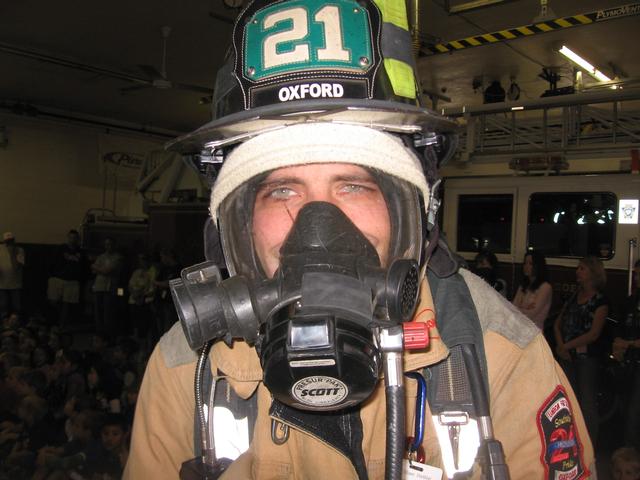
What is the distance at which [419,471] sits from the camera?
147 cm

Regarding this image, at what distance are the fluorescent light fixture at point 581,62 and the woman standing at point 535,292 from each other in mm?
4707

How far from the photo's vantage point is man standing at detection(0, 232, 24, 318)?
1088 cm

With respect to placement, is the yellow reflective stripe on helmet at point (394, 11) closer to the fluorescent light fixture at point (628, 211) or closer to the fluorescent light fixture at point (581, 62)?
the fluorescent light fixture at point (628, 211)

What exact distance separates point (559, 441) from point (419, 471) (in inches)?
15.0

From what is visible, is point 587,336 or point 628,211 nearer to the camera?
point 587,336

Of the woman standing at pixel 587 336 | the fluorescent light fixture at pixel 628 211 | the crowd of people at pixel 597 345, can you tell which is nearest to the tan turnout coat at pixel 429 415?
the crowd of people at pixel 597 345

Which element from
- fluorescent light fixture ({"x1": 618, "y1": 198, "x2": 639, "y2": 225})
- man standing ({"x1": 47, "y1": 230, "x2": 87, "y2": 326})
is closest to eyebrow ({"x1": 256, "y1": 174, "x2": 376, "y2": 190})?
fluorescent light fixture ({"x1": 618, "y1": 198, "x2": 639, "y2": 225})

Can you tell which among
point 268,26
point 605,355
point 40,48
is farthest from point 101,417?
point 40,48

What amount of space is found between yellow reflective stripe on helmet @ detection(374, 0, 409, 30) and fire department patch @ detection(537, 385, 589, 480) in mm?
1158

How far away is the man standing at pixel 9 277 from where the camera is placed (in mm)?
10875

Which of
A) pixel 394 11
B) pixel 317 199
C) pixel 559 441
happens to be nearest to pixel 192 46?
pixel 394 11

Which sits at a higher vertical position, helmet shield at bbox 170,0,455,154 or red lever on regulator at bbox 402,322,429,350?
helmet shield at bbox 170,0,455,154

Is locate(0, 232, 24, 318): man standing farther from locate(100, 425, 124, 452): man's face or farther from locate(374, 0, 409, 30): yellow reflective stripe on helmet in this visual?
locate(374, 0, 409, 30): yellow reflective stripe on helmet

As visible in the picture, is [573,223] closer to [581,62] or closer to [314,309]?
[581,62]
